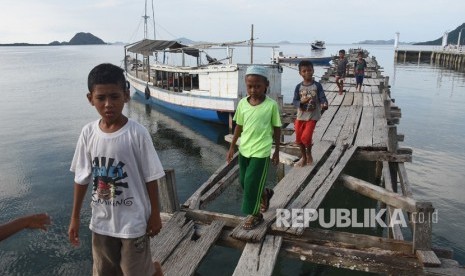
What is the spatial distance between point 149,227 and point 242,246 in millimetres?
1837

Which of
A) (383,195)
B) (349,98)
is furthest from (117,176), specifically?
(349,98)

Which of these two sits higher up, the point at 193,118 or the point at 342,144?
the point at 342,144


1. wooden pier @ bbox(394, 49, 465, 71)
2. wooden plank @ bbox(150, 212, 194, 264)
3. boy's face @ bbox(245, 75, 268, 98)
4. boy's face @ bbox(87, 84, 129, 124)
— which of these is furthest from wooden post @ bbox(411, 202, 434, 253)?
wooden pier @ bbox(394, 49, 465, 71)

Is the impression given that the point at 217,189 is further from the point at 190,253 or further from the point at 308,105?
the point at 308,105

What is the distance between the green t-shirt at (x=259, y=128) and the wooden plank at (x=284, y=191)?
2.96 ft

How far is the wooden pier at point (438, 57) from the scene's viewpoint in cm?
5072

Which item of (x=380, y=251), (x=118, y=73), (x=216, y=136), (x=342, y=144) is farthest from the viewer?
(x=216, y=136)

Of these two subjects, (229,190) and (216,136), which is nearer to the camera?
(229,190)

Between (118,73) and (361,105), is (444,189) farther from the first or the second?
(118,73)

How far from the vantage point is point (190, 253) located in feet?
13.6

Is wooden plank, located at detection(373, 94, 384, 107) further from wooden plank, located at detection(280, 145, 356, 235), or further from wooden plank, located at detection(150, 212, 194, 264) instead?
wooden plank, located at detection(150, 212, 194, 264)

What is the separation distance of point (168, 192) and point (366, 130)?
6102 millimetres

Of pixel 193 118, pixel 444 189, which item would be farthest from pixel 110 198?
pixel 193 118

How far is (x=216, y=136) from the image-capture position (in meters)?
18.5
